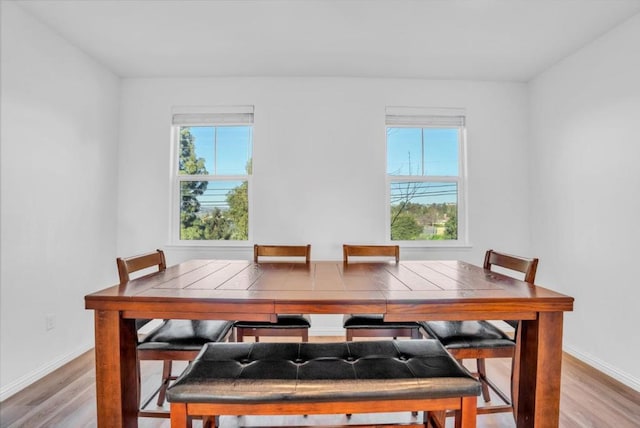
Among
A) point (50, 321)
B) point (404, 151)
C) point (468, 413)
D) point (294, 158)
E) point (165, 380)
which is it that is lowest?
point (165, 380)

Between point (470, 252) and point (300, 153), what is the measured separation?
1.91 m

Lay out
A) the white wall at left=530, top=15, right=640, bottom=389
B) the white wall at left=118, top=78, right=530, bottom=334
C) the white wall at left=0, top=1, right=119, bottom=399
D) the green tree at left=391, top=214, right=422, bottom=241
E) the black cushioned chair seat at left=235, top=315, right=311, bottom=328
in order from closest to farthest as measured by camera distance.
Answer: the black cushioned chair seat at left=235, top=315, right=311, bottom=328 < the white wall at left=0, top=1, right=119, bottom=399 < the white wall at left=530, top=15, right=640, bottom=389 < the white wall at left=118, top=78, right=530, bottom=334 < the green tree at left=391, top=214, right=422, bottom=241

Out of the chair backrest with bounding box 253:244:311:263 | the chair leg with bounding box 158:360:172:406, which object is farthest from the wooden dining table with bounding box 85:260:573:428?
Answer: the chair backrest with bounding box 253:244:311:263

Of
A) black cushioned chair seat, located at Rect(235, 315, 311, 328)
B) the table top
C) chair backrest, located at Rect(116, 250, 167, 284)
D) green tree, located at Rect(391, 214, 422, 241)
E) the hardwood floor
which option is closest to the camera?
the table top

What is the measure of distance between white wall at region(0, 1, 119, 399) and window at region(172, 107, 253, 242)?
62 centimetres

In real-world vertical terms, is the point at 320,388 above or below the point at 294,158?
below

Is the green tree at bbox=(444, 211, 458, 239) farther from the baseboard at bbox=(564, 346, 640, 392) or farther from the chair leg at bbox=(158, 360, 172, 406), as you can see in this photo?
the chair leg at bbox=(158, 360, 172, 406)

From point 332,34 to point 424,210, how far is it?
180 centimetres

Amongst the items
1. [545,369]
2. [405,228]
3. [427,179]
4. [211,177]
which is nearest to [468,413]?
[545,369]

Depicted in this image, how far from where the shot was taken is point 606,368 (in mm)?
2182

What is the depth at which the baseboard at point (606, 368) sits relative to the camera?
6.57ft

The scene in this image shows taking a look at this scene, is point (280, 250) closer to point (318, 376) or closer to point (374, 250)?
point (374, 250)

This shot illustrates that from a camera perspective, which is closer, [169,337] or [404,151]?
[169,337]

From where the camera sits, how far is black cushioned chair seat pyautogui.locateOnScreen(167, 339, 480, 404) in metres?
0.98
